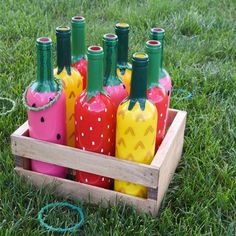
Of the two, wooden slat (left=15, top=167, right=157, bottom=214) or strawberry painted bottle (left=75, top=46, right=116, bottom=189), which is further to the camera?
wooden slat (left=15, top=167, right=157, bottom=214)

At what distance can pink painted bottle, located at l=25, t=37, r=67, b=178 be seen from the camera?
1418 millimetres

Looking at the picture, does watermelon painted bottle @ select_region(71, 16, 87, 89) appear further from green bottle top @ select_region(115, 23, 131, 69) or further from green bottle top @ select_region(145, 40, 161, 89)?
green bottle top @ select_region(145, 40, 161, 89)

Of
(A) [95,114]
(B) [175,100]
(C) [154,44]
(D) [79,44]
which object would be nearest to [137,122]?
(A) [95,114]

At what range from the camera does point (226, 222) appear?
1.50m

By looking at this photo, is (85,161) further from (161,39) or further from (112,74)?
(161,39)

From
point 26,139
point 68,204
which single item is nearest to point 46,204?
point 68,204

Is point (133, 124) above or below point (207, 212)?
above

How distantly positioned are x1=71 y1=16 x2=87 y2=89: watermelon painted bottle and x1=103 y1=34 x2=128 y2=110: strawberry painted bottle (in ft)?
0.38

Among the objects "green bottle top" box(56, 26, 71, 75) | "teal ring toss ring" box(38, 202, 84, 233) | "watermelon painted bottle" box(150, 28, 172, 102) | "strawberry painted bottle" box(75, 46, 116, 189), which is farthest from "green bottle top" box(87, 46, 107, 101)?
"teal ring toss ring" box(38, 202, 84, 233)

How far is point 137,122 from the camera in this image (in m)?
1.41

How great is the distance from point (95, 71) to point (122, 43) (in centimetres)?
18

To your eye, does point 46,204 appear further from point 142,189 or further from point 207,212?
point 207,212

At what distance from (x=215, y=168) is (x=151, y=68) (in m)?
0.46

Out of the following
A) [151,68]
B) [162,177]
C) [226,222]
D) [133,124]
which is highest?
[151,68]
